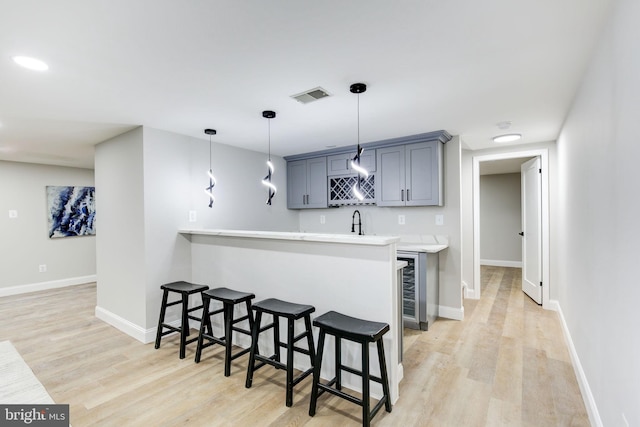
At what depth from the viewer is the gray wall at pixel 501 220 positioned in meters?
7.05

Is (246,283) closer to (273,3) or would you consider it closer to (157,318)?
(157,318)

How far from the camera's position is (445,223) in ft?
12.9

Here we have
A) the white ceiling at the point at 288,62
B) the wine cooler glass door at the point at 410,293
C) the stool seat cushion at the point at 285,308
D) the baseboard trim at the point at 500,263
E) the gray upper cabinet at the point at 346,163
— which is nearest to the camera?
the white ceiling at the point at 288,62

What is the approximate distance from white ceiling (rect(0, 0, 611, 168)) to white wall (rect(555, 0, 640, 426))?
10.4 inches

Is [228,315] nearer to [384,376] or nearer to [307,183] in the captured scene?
[384,376]

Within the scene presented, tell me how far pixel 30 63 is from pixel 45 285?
5.16 meters

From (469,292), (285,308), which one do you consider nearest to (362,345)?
(285,308)

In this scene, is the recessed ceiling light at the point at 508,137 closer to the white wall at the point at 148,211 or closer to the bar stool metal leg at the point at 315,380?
the bar stool metal leg at the point at 315,380

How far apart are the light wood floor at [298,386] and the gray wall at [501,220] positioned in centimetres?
374

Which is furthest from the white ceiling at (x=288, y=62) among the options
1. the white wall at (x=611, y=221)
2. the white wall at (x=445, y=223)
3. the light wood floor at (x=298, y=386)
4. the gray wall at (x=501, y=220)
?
the gray wall at (x=501, y=220)

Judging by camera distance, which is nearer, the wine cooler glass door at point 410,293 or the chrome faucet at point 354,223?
the wine cooler glass door at point 410,293

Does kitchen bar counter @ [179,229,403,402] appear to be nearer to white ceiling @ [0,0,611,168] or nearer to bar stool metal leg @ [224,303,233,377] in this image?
bar stool metal leg @ [224,303,233,377]

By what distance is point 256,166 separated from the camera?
4.62m

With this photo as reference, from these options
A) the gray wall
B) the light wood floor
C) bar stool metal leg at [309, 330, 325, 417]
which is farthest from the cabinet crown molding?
the gray wall
